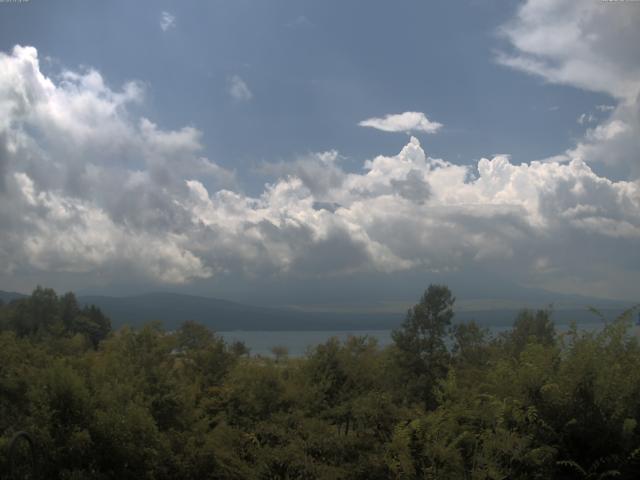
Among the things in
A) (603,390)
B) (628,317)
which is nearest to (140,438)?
(603,390)

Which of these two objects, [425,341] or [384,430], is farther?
[425,341]

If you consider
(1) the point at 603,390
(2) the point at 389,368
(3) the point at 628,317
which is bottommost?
(2) the point at 389,368

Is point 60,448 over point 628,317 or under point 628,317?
under

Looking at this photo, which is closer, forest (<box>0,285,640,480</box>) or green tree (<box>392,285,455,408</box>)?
forest (<box>0,285,640,480</box>)

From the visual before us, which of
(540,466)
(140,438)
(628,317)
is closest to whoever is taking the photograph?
(540,466)

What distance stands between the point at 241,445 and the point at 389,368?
943 inches

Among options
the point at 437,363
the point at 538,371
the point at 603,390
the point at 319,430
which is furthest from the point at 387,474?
the point at 437,363

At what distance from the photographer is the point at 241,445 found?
11.2 m

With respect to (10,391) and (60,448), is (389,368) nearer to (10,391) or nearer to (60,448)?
(10,391)

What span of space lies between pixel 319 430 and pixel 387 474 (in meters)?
2.13

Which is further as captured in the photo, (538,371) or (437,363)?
→ (437,363)

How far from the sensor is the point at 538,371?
30.6 feet

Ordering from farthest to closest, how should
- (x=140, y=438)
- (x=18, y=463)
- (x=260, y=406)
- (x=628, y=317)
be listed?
(x=260, y=406) < (x=140, y=438) < (x=628, y=317) < (x=18, y=463)

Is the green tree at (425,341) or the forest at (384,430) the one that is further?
the green tree at (425,341)
